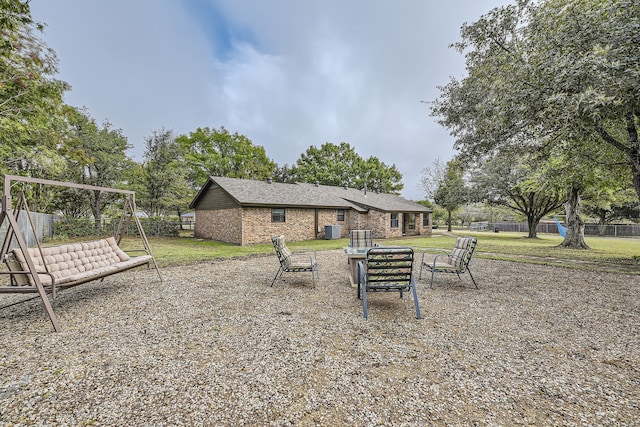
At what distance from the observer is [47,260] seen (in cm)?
468

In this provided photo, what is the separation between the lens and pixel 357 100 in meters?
21.8

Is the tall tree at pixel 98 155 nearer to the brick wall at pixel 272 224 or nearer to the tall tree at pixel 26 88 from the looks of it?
the tall tree at pixel 26 88

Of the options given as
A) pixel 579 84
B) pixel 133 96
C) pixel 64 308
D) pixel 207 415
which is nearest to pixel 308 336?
pixel 207 415

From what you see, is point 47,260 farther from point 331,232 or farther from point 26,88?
point 331,232

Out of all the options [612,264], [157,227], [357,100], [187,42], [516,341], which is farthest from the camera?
[357,100]

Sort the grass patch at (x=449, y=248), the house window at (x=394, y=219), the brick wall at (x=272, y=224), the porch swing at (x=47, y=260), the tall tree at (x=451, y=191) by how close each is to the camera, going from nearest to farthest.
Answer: the porch swing at (x=47, y=260), the grass patch at (x=449, y=248), the brick wall at (x=272, y=224), the house window at (x=394, y=219), the tall tree at (x=451, y=191)

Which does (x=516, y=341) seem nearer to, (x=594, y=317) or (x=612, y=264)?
(x=594, y=317)

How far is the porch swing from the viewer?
3.65 meters

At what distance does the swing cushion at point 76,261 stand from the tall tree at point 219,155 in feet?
84.9

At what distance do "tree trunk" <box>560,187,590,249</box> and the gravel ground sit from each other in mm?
12380

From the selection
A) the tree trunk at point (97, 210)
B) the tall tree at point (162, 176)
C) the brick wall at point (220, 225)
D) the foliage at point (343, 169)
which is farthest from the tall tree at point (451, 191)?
the tree trunk at point (97, 210)

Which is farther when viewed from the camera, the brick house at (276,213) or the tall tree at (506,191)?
the tall tree at (506,191)

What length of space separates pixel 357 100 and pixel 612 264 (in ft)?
60.8

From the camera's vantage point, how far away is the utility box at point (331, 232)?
17.4m
